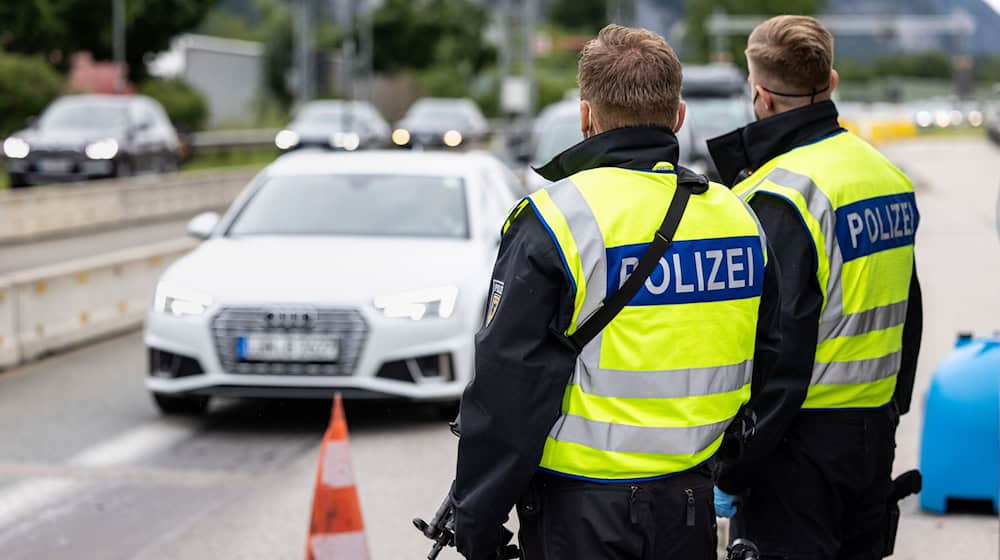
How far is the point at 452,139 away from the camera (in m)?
44.3

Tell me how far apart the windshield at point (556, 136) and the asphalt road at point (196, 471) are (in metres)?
5.00

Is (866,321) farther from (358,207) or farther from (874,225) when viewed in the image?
(358,207)

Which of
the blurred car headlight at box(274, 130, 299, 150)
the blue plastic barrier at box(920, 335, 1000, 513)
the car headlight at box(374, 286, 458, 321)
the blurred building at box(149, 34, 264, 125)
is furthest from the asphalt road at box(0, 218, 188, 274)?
the blurred building at box(149, 34, 264, 125)

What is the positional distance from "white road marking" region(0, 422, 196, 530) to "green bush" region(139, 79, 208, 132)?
Result: 1665 inches

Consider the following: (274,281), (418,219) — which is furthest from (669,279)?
(418,219)

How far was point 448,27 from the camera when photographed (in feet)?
259

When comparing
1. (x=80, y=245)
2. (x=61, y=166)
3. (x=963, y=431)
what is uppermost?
(x=963, y=431)

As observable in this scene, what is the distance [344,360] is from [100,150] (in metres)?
21.7

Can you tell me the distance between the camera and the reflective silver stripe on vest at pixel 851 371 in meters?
3.97

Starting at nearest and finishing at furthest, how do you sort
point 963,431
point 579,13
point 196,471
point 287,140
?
point 963,431, point 196,471, point 287,140, point 579,13

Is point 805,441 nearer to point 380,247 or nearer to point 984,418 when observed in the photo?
point 984,418

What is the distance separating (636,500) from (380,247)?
6398mm

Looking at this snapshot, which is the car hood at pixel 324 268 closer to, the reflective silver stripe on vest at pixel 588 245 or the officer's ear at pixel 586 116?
the officer's ear at pixel 586 116

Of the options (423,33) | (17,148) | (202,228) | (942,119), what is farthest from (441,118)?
(202,228)
